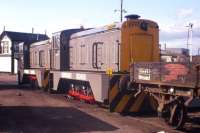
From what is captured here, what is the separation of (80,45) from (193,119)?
303 inches

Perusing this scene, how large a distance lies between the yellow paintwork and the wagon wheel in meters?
3.59

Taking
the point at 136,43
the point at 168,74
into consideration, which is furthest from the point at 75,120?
the point at 136,43

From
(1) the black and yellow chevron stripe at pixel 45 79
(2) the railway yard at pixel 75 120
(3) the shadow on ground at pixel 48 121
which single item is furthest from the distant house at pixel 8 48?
(3) the shadow on ground at pixel 48 121

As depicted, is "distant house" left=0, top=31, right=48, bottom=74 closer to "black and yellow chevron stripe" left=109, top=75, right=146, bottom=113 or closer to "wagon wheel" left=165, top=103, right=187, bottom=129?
"black and yellow chevron stripe" left=109, top=75, right=146, bottom=113

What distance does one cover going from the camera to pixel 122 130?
10242 mm

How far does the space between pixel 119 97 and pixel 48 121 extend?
2.80 m

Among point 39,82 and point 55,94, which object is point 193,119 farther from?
point 39,82

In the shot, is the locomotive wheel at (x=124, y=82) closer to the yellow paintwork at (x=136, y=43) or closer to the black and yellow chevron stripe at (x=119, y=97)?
the black and yellow chevron stripe at (x=119, y=97)

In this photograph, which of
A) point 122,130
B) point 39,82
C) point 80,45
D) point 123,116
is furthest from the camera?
point 39,82

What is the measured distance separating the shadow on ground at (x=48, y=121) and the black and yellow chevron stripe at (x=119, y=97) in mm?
1078

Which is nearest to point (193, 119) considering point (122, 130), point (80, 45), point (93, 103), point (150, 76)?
point (150, 76)

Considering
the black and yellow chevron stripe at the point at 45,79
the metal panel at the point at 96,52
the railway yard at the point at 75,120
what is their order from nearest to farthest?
1. the railway yard at the point at 75,120
2. the metal panel at the point at 96,52
3. the black and yellow chevron stripe at the point at 45,79

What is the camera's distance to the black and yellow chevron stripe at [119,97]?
1307 cm

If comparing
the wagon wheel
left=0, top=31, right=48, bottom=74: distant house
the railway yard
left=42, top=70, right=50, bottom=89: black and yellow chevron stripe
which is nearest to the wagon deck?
the wagon wheel
